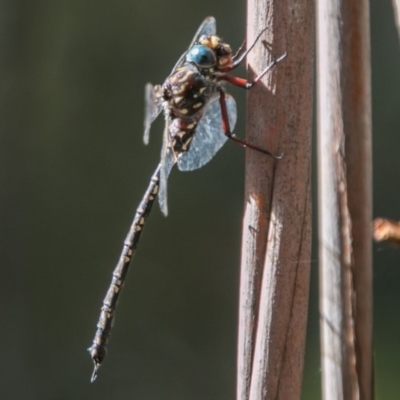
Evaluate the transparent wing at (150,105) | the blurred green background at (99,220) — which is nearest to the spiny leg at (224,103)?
the transparent wing at (150,105)

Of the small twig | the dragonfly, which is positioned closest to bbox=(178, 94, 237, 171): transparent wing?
the dragonfly

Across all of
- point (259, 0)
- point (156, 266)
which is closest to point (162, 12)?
point (156, 266)

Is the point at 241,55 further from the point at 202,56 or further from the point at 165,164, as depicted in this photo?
the point at 165,164

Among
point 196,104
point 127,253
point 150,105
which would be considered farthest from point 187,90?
point 127,253

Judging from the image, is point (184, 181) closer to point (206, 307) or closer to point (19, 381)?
point (206, 307)

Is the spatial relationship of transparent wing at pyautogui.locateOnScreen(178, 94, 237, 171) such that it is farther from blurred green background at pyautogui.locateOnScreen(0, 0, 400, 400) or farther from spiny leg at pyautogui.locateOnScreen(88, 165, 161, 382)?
blurred green background at pyautogui.locateOnScreen(0, 0, 400, 400)
